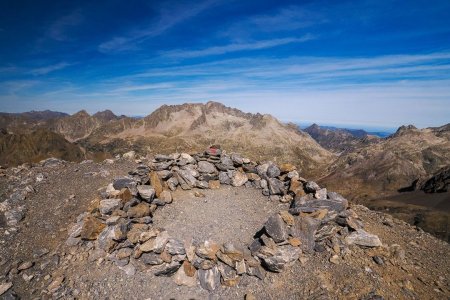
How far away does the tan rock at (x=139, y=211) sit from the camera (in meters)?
19.7

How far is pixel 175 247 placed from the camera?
17.5m

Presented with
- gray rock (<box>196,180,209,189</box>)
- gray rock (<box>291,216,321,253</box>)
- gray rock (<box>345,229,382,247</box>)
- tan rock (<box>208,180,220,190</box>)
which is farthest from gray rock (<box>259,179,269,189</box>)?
gray rock (<box>345,229,382,247</box>)

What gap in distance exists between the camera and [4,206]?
832 inches

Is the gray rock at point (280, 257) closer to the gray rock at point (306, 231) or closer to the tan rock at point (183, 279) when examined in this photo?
the gray rock at point (306, 231)

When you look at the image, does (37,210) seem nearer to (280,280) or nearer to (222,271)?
(222,271)

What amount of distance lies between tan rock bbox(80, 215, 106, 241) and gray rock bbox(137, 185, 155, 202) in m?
3.37

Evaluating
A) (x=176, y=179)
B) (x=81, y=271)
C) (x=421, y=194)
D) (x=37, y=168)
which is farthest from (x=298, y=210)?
(x=421, y=194)

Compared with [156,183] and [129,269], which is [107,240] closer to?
[129,269]

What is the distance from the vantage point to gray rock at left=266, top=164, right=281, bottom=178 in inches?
987

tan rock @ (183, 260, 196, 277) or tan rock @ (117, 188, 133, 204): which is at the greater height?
tan rock @ (117, 188, 133, 204)

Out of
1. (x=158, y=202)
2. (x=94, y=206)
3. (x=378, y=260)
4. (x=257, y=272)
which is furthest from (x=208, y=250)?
(x=378, y=260)

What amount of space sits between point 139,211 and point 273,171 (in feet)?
38.4

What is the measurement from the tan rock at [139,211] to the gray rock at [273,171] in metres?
10.7

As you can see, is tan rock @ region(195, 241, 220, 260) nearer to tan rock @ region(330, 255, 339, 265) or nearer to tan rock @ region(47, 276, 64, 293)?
tan rock @ region(330, 255, 339, 265)
